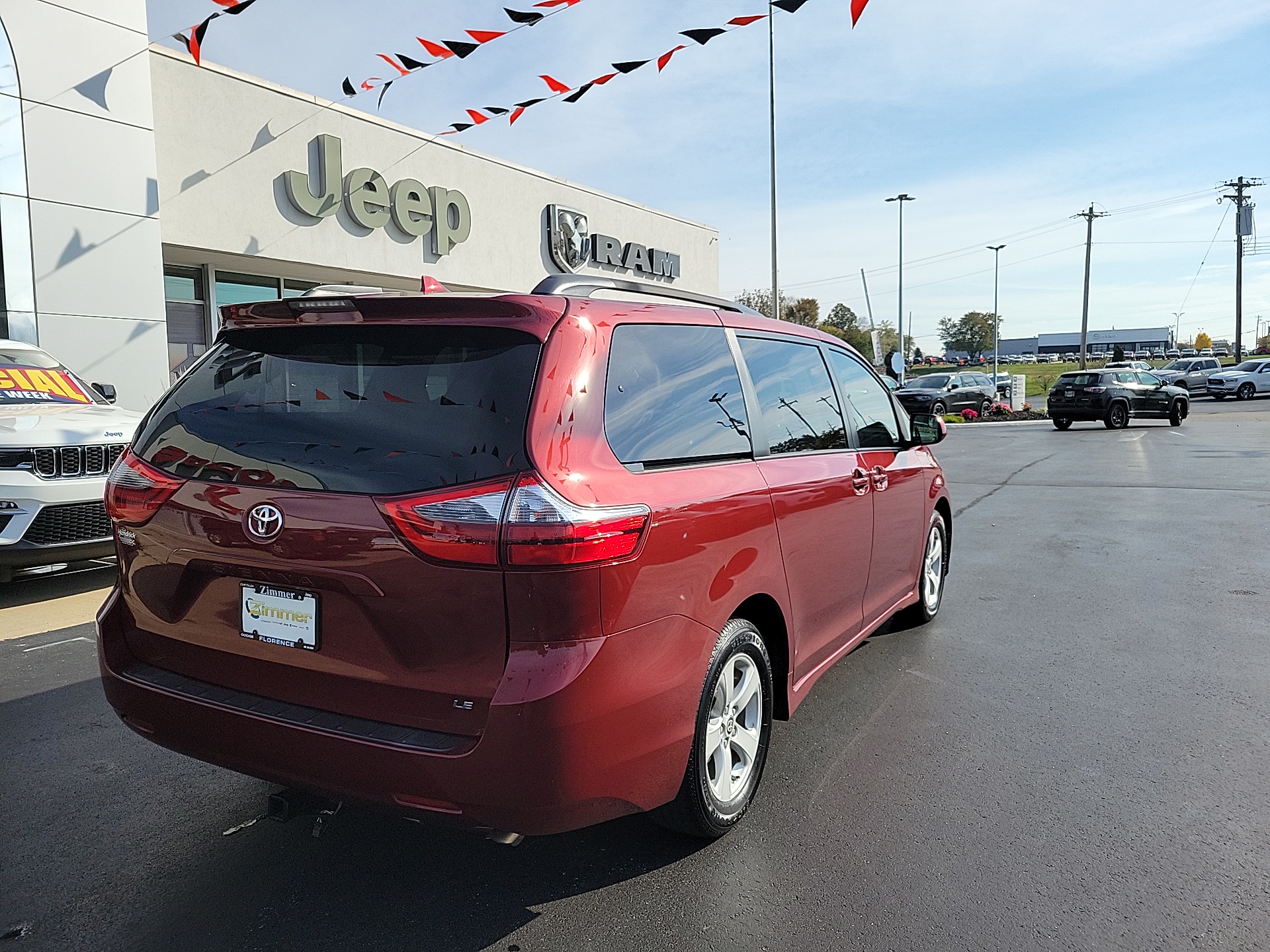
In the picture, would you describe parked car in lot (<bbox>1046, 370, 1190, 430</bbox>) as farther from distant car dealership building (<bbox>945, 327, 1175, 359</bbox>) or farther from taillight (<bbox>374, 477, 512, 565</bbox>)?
distant car dealership building (<bbox>945, 327, 1175, 359</bbox>)

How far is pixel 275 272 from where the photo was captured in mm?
16344

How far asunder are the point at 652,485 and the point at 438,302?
2.65 feet

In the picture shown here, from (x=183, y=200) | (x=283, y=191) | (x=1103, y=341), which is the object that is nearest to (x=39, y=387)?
(x=183, y=200)

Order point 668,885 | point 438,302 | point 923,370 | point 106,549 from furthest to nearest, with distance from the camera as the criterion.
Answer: point 923,370, point 106,549, point 668,885, point 438,302

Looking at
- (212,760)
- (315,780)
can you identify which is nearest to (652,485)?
(315,780)

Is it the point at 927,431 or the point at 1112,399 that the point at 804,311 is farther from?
the point at 927,431

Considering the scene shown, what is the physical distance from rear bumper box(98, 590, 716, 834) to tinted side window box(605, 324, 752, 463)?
55 centimetres

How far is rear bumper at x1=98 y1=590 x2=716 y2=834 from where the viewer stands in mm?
2322

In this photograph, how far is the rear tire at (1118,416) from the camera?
85.0ft

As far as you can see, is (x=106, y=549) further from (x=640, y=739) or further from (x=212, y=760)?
(x=640, y=739)

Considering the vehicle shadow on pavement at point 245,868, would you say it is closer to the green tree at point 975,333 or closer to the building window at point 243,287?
the building window at point 243,287

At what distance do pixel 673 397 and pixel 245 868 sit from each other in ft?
6.62

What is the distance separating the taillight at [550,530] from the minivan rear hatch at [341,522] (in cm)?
8

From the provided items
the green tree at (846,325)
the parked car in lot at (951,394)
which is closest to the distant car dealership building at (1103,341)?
the green tree at (846,325)
